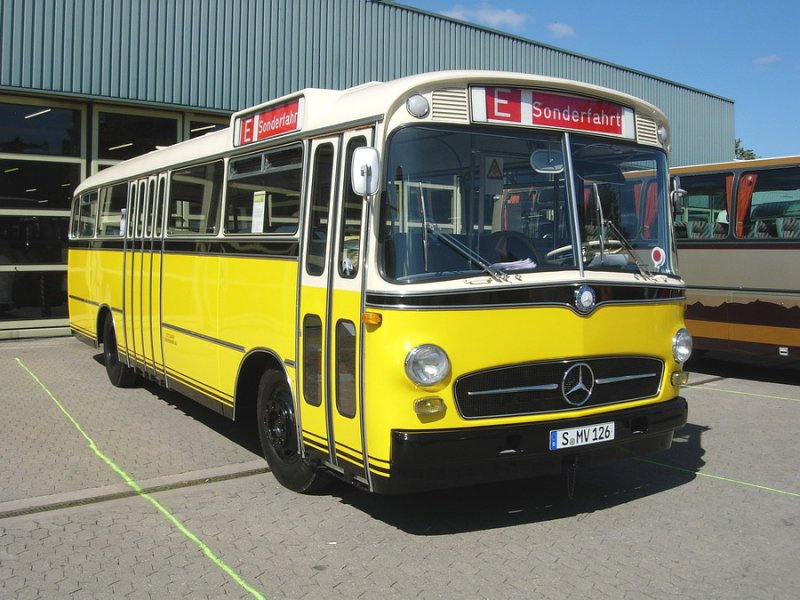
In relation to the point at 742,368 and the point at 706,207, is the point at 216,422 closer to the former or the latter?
the point at 706,207

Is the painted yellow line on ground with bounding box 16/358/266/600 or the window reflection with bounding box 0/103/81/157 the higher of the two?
the window reflection with bounding box 0/103/81/157

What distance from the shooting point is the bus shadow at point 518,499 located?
5496 mm

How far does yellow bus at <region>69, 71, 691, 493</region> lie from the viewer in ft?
15.7

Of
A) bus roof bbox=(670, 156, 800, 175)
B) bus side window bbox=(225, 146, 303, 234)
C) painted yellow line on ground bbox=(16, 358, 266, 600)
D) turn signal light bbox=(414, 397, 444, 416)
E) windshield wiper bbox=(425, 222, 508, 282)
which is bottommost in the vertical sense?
painted yellow line on ground bbox=(16, 358, 266, 600)

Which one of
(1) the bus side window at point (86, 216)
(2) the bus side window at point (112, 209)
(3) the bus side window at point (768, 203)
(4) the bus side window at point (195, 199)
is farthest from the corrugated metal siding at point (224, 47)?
(3) the bus side window at point (768, 203)

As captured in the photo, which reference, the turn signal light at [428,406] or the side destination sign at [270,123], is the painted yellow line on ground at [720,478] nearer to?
the turn signal light at [428,406]

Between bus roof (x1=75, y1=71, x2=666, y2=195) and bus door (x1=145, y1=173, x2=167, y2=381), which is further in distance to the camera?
bus door (x1=145, y1=173, x2=167, y2=381)

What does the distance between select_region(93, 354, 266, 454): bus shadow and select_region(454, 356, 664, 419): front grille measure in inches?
121

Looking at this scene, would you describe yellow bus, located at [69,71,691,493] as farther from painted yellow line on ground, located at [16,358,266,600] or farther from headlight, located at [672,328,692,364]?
painted yellow line on ground, located at [16,358,266,600]

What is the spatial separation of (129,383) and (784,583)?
817cm

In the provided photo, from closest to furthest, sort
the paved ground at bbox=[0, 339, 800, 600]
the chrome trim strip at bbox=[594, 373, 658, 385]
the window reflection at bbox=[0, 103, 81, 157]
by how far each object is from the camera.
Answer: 1. the paved ground at bbox=[0, 339, 800, 600]
2. the chrome trim strip at bbox=[594, 373, 658, 385]
3. the window reflection at bbox=[0, 103, 81, 157]

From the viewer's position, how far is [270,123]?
21.0 feet

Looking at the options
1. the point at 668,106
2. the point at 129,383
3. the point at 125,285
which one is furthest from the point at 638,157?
the point at 668,106

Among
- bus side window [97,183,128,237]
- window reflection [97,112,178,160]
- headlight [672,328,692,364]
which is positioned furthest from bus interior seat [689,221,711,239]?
window reflection [97,112,178,160]
